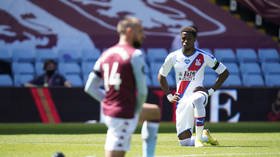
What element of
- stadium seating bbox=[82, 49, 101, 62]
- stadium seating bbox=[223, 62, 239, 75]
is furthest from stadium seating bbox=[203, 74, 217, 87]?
stadium seating bbox=[82, 49, 101, 62]

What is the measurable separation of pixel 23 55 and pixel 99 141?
9.95 m

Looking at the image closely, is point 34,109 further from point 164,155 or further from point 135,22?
point 135,22

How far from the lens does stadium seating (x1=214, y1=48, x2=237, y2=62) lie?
2784 cm

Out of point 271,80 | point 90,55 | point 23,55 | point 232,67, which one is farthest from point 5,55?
point 271,80

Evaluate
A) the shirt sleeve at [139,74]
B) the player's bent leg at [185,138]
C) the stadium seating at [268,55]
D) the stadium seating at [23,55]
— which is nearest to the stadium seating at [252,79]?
the stadium seating at [268,55]

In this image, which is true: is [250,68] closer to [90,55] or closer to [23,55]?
[90,55]

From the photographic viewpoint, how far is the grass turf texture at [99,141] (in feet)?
47.7

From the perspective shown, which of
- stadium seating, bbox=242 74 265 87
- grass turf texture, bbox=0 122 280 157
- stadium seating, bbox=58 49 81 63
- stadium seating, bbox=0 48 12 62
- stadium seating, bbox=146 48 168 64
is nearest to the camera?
grass turf texture, bbox=0 122 280 157

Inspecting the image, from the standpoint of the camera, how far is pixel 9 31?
89.8 ft

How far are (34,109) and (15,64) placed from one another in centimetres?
353

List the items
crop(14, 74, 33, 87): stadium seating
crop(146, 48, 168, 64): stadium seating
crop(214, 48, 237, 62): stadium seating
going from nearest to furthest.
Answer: crop(14, 74, 33, 87): stadium seating < crop(146, 48, 168, 64): stadium seating < crop(214, 48, 237, 62): stadium seating

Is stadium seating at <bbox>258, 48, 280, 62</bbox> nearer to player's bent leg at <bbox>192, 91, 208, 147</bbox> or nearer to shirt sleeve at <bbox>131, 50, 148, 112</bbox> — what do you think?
player's bent leg at <bbox>192, 91, 208, 147</bbox>

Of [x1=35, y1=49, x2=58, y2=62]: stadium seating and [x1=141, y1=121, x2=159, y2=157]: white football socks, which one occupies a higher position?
[x1=141, y1=121, x2=159, y2=157]: white football socks

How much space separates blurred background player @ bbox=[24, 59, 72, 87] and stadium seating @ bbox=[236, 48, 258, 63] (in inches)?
264
